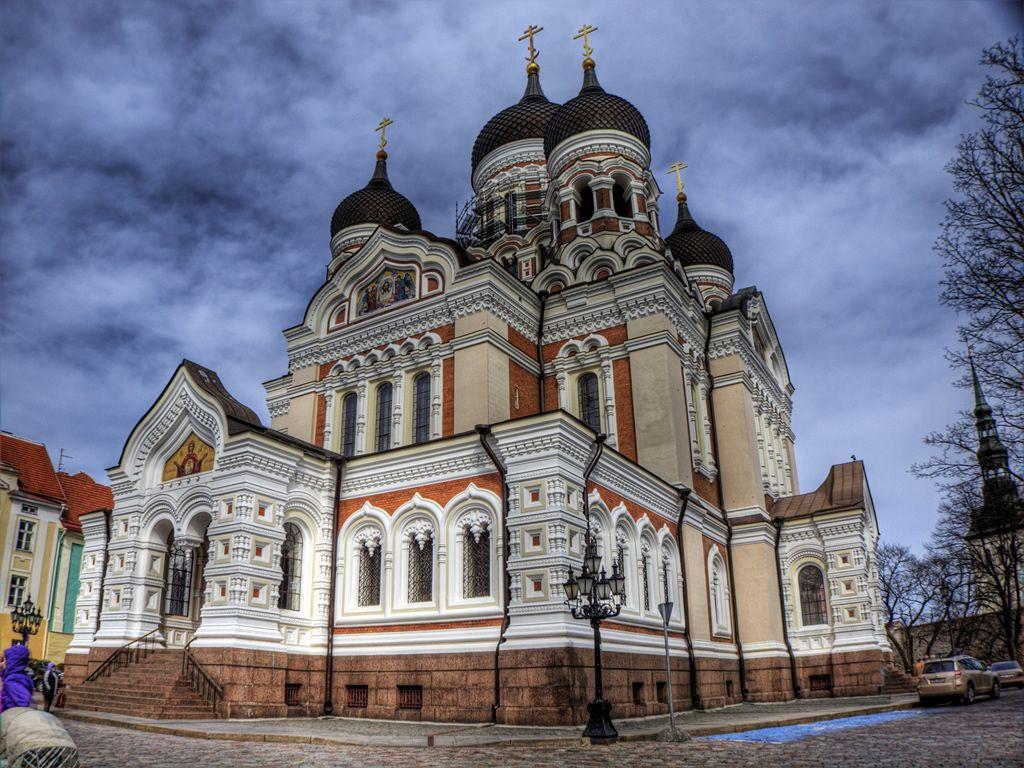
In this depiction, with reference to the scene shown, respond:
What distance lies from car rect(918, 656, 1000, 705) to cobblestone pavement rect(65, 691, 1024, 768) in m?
6.48

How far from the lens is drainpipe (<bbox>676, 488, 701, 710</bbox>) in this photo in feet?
62.7

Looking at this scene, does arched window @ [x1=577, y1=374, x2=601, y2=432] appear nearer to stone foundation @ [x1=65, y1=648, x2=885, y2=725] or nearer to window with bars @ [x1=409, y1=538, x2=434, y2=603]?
stone foundation @ [x1=65, y1=648, x2=885, y2=725]

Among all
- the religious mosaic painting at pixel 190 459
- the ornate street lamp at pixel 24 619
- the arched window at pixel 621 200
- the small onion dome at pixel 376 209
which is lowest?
the ornate street lamp at pixel 24 619

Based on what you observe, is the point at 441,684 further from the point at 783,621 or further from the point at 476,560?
the point at 783,621

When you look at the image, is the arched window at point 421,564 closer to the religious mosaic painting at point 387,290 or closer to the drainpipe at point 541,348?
the drainpipe at point 541,348

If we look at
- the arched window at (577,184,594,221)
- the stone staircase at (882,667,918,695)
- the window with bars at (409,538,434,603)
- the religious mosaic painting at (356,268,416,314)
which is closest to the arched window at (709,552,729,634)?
the stone staircase at (882,667,918,695)

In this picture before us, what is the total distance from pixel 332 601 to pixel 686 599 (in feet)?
27.3

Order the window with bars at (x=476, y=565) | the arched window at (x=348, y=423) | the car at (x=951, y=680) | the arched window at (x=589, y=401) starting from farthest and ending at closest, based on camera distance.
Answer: the arched window at (x=348, y=423) < the arched window at (x=589, y=401) < the car at (x=951, y=680) < the window with bars at (x=476, y=565)

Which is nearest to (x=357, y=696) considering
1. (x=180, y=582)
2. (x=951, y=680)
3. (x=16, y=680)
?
(x=180, y=582)

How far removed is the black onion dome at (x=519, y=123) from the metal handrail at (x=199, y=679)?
2572 cm

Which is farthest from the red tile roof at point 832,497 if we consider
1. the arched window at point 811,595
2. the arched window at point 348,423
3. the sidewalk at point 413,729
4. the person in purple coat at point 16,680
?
the person in purple coat at point 16,680

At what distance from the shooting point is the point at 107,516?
19.7 metres

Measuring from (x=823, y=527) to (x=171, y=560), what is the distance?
56.8 feet

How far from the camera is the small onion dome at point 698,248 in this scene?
3469 centimetres
